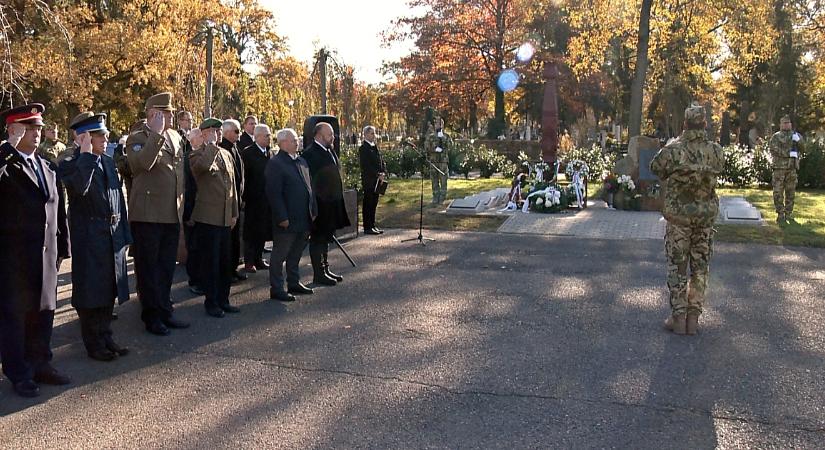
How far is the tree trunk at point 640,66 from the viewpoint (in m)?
21.1

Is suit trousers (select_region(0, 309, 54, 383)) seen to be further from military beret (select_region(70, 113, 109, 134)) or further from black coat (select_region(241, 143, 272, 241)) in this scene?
black coat (select_region(241, 143, 272, 241))

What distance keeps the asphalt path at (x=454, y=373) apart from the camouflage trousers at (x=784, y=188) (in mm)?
5355

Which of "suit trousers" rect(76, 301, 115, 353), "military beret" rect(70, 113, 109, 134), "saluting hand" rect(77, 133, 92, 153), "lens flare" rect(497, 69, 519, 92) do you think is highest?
"lens flare" rect(497, 69, 519, 92)

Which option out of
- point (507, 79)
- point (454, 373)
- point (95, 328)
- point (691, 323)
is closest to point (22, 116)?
point (95, 328)

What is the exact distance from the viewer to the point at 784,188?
1355 centimetres

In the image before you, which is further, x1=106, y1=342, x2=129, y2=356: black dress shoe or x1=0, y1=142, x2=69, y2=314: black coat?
x1=106, y1=342, x2=129, y2=356: black dress shoe

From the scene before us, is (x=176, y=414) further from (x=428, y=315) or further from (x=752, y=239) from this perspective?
(x=752, y=239)

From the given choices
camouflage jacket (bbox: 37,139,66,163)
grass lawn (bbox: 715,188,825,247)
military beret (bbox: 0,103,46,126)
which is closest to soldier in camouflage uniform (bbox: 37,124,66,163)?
camouflage jacket (bbox: 37,139,66,163)

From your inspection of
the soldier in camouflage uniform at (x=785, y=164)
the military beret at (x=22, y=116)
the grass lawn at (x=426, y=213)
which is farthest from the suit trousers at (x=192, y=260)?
the soldier in camouflage uniform at (x=785, y=164)

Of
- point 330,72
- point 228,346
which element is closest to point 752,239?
point 228,346

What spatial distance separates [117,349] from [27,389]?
91cm

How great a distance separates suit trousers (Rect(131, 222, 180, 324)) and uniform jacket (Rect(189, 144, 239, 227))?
0.49 meters

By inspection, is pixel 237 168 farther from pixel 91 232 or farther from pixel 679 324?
pixel 679 324

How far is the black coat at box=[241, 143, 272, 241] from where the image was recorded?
28.5ft
